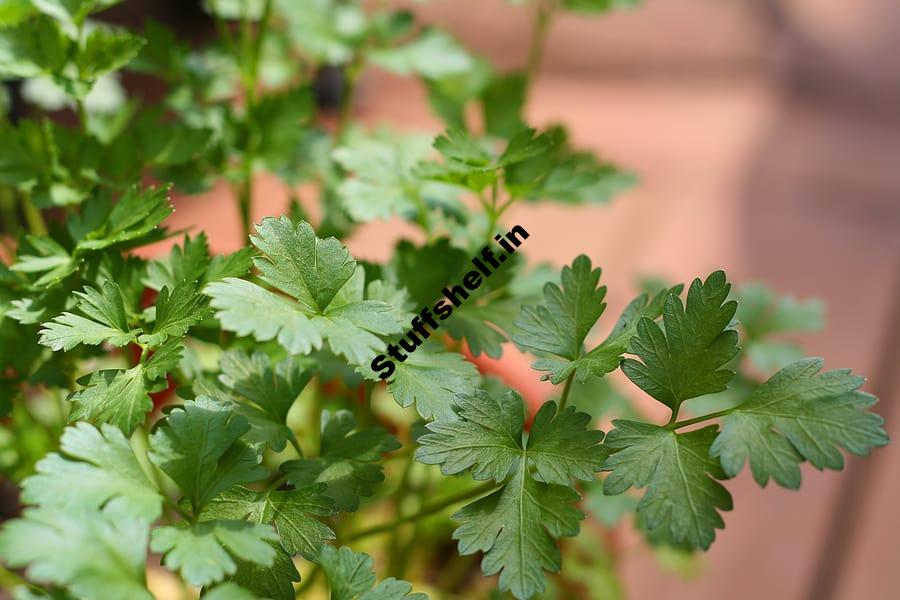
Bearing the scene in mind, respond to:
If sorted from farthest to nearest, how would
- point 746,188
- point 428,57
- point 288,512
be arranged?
1. point 746,188
2. point 428,57
3. point 288,512

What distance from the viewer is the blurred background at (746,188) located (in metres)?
1.15

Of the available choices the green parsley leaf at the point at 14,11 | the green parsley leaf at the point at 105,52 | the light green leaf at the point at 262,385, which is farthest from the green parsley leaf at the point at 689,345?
the green parsley leaf at the point at 14,11

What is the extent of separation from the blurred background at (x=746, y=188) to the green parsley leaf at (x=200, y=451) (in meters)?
0.45

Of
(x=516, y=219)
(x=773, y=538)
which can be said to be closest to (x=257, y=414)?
(x=773, y=538)

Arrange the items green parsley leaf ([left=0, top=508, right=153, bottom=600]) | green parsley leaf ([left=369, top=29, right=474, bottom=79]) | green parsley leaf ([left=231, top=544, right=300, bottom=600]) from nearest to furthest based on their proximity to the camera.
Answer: green parsley leaf ([left=0, top=508, right=153, bottom=600]) < green parsley leaf ([left=231, top=544, right=300, bottom=600]) < green parsley leaf ([left=369, top=29, right=474, bottom=79])

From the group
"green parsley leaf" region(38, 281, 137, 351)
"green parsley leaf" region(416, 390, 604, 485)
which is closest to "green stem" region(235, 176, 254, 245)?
"green parsley leaf" region(38, 281, 137, 351)

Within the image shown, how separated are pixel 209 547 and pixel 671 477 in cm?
27

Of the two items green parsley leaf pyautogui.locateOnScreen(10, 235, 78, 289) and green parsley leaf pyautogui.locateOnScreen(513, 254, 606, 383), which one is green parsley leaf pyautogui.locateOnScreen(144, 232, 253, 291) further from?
green parsley leaf pyautogui.locateOnScreen(513, 254, 606, 383)

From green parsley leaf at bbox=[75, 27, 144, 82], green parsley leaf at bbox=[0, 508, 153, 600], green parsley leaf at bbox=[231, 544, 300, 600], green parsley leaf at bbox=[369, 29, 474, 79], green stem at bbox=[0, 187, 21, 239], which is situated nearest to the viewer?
green parsley leaf at bbox=[0, 508, 153, 600]

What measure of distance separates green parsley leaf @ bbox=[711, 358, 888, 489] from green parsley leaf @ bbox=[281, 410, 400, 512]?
0.22 metres

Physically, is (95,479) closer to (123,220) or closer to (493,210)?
(123,220)

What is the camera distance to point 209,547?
0.46 m

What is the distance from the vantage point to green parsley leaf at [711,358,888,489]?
1.62ft

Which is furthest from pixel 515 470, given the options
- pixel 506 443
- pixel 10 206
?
pixel 10 206
